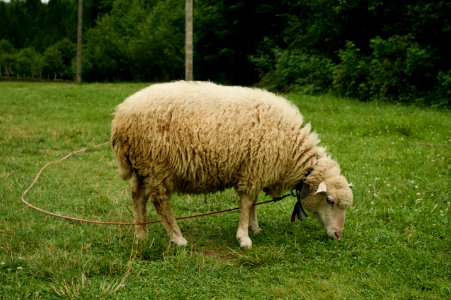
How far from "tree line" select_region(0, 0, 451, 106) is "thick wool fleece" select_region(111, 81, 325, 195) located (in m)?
10.6

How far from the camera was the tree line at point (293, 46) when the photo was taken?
53.2 ft

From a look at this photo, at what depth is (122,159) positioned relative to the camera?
18.6 ft

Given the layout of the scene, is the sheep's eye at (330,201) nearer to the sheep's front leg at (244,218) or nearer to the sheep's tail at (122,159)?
the sheep's front leg at (244,218)

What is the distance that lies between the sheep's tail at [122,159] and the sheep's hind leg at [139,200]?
0.08m

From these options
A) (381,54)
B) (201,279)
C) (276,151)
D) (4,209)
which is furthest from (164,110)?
(381,54)

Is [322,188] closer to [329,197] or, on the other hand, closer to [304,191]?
[329,197]

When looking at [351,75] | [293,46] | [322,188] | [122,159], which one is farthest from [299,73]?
Result: [122,159]

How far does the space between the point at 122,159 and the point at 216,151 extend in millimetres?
1081

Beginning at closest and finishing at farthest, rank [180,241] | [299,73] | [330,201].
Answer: [180,241]
[330,201]
[299,73]

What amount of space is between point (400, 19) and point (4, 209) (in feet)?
51.8

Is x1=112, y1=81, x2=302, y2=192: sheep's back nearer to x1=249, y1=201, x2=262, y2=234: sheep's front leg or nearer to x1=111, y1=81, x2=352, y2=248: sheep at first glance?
x1=111, y1=81, x2=352, y2=248: sheep

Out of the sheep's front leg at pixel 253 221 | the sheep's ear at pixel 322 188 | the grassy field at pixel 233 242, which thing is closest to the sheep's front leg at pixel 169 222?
the grassy field at pixel 233 242

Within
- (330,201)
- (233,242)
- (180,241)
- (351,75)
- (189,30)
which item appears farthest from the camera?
(351,75)

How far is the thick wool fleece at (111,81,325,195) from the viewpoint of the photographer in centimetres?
545
